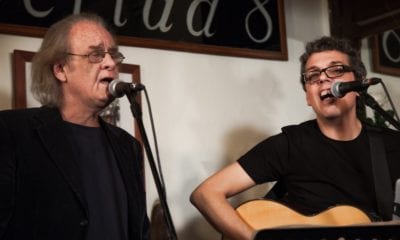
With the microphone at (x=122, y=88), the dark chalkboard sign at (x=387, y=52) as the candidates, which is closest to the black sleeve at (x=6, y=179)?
the microphone at (x=122, y=88)

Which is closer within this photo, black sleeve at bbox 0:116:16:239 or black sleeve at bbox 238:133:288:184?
black sleeve at bbox 0:116:16:239

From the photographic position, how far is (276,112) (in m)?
2.73

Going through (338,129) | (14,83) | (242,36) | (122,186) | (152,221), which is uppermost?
(242,36)

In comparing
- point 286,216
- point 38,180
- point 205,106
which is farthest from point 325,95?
point 38,180

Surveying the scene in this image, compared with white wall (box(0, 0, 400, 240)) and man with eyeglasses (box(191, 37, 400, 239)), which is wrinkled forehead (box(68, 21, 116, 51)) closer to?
white wall (box(0, 0, 400, 240))

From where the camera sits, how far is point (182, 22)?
98.5 inches

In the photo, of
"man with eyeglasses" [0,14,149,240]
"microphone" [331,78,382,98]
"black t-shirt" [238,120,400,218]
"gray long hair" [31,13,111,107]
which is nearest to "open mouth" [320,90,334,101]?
"black t-shirt" [238,120,400,218]

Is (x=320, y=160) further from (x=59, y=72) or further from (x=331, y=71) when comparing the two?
(x=59, y=72)

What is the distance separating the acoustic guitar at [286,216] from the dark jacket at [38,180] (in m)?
0.63

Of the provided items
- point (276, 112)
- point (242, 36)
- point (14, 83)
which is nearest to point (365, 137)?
point (276, 112)

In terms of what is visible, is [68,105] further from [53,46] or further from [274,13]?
[274,13]

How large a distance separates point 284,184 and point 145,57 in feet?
2.57

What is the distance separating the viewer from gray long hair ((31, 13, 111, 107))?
69.5 inches

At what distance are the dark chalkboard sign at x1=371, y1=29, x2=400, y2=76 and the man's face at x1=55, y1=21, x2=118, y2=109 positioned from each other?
179cm
